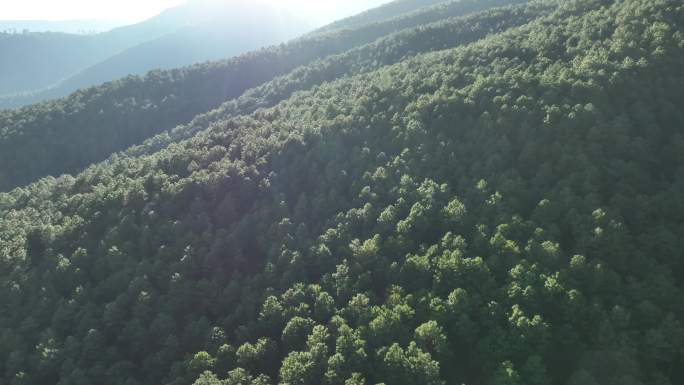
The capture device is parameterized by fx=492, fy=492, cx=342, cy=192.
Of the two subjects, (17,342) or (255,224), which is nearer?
(17,342)

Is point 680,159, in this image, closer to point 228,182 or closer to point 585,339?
point 585,339

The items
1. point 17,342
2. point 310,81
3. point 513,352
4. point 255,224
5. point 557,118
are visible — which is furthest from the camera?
point 310,81

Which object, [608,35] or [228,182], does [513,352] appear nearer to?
[228,182]

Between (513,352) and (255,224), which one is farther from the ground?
(255,224)

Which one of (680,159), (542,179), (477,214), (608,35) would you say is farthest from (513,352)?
(608,35)

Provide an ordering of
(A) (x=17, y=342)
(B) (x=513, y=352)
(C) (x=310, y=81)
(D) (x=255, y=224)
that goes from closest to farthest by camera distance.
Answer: (B) (x=513, y=352) → (A) (x=17, y=342) → (D) (x=255, y=224) → (C) (x=310, y=81)

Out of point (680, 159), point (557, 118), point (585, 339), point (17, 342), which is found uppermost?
point (557, 118)

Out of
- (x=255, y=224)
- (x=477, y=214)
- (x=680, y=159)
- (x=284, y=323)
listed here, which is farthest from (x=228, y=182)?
(x=680, y=159)
